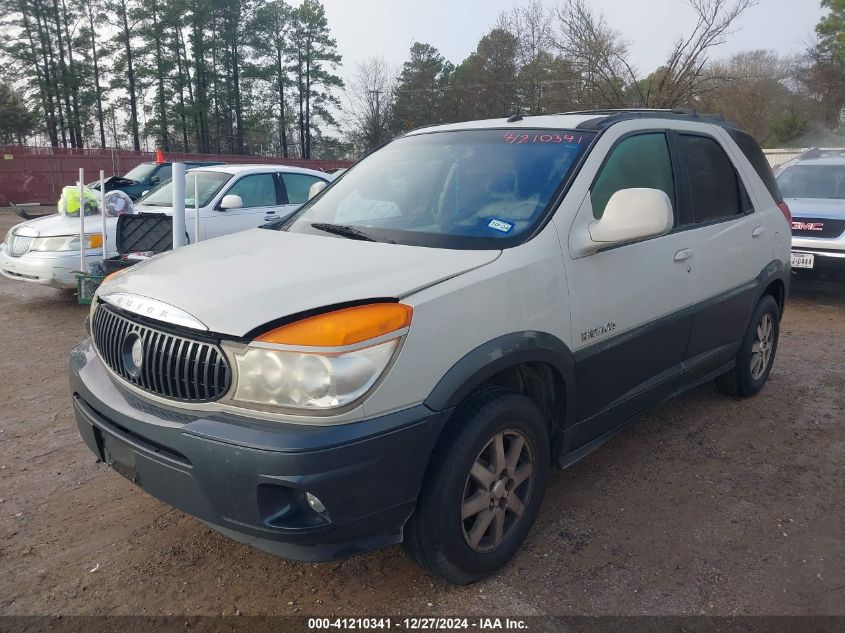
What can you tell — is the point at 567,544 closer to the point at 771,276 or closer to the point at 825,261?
the point at 771,276

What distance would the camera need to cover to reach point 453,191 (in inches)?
126

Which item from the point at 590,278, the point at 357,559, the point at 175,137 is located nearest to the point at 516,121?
the point at 590,278

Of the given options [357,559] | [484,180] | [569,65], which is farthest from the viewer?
[569,65]

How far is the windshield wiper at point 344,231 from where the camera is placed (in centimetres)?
298

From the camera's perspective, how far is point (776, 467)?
3.74 metres

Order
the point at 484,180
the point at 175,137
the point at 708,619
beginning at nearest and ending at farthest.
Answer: the point at 708,619
the point at 484,180
the point at 175,137

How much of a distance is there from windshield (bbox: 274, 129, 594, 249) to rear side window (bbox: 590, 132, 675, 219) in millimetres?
185

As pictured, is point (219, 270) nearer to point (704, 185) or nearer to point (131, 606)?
point (131, 606)

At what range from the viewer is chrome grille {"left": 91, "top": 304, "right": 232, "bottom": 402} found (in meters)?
2.21

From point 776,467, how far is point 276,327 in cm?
304

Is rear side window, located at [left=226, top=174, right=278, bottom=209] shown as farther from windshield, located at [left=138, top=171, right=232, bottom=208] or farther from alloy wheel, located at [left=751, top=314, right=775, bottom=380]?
alloy wheel, located at [left=751, top=314, right=775, bottom=380]

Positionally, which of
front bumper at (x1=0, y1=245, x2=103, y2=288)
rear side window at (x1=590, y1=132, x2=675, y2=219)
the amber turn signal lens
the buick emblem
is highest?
rear side window at (x1=590, y1=132, x2=675, y2=219)

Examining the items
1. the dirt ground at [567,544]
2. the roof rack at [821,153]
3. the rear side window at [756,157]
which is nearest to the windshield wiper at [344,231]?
the dirt ground at [567,544]

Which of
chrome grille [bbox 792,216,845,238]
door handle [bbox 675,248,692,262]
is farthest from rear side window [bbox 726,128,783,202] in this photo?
chrome grille [bbox 792,216,845,238]
